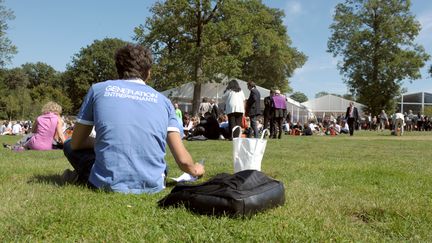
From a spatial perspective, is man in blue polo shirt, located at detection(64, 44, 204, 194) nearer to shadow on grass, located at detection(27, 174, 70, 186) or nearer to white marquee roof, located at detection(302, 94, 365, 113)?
shadow on grass, located at detection(27, 174, 70, 186)

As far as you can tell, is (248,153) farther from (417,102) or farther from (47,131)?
(417,102)

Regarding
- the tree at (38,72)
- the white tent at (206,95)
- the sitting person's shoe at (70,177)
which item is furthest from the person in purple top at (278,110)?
the tree at (38,72)

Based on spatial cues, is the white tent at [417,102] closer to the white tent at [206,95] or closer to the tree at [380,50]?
the tree at [380,50]

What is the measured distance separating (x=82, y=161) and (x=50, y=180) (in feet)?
1.88

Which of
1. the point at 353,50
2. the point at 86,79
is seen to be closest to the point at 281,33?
the point at 353,50

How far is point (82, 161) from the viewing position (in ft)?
13.0

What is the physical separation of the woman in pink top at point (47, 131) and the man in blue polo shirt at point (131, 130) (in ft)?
18.9

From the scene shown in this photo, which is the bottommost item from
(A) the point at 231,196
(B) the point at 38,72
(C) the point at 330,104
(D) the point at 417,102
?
(A) the point at 231,196

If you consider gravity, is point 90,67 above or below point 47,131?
above

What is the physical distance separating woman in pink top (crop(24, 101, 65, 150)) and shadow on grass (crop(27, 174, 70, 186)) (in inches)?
182

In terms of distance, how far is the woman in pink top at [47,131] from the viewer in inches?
357

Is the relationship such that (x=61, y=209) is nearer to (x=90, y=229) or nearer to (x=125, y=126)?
(x=90, y=229)

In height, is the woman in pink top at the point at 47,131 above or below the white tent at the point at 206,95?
below

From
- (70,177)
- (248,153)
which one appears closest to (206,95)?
(248,153)
